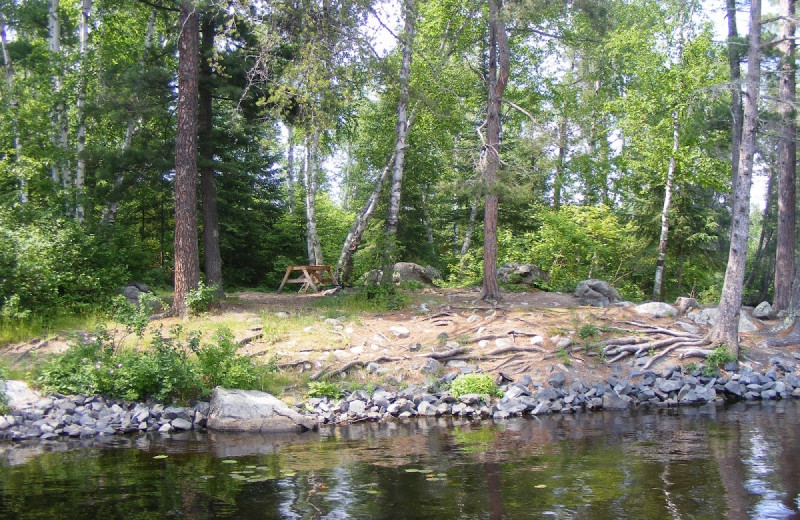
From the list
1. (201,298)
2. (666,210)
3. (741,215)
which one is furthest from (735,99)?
(201,298)

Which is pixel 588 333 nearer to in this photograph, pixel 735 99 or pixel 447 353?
pixel 447 353

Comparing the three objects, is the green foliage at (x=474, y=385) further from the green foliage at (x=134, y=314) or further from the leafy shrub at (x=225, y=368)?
the green foliage at (x=134, y=314)

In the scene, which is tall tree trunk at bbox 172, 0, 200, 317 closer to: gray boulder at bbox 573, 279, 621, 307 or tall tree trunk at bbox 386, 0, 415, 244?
tall tree trunk at bbox 386, 0, 415, 244

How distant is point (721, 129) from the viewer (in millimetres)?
21750

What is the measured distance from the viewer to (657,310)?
14984mm

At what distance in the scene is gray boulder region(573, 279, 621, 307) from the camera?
672 inches

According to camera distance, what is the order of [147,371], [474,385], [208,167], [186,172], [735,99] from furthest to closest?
A: [735,99] < [208,167] < [186,172] < [474,385] < [147,371]

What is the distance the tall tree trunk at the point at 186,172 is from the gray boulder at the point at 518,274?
32.1 ft

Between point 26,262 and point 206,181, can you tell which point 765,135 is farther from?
point 26,262

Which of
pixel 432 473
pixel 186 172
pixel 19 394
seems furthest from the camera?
pixel 186 172

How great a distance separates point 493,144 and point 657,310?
5.45 metres

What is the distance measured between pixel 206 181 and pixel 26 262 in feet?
16.5

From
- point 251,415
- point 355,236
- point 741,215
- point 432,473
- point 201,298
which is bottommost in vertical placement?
point 432,473

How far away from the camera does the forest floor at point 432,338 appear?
12.0 meters
